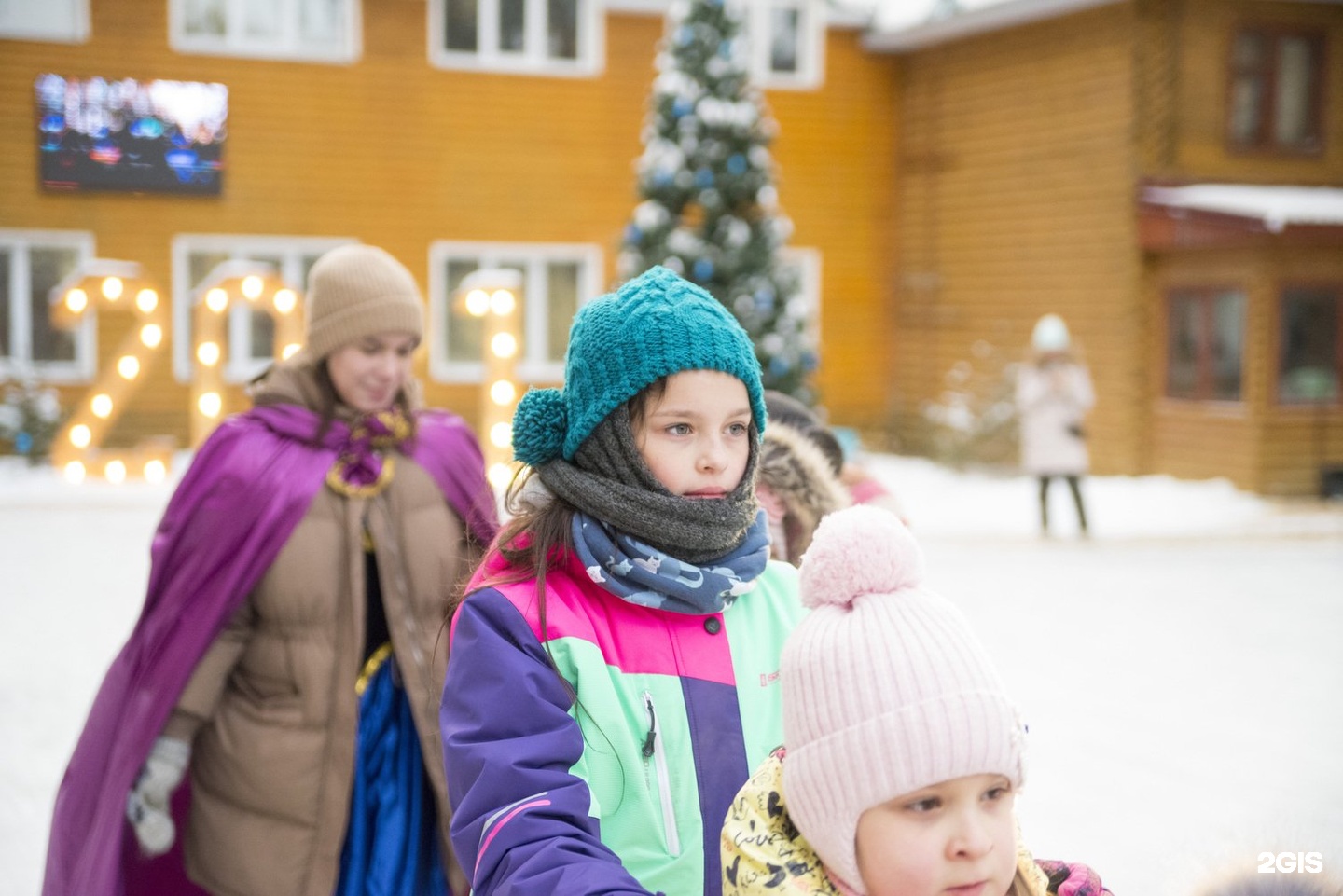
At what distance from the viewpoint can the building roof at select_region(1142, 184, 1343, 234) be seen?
14.6 metres

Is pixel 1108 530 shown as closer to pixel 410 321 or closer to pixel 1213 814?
pixel 1213 814

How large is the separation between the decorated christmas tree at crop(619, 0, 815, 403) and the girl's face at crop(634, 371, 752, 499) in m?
12.2

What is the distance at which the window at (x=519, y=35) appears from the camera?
58.4ft

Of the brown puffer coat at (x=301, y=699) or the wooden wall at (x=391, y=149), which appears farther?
the wooden wall at (x=391, y=149)

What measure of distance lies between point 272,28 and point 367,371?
15.2 m

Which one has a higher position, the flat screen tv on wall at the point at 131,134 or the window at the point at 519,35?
the window at the point at 519,35

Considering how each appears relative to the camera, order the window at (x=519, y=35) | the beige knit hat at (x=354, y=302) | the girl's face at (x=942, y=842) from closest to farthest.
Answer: the girl's face at (x=942, y=842)
the beige knit hat at (x=354, y=302)
the window at (x=519, y=35)

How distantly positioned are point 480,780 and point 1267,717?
5871 mm

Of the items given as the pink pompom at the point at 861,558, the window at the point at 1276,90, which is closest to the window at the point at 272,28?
the window at the point at 1276,90

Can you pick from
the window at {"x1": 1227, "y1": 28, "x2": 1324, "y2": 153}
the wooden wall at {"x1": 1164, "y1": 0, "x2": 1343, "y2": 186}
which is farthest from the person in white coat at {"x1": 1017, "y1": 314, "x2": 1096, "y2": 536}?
the window at {"x1": 1227, "y1": 28, "x2": 1324, "y2": 153}

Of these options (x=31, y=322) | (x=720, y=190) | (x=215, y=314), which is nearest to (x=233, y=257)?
(x=31, y=322)

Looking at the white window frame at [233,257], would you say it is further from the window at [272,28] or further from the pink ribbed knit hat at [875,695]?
the pink ribbed knit hat at [875,695]

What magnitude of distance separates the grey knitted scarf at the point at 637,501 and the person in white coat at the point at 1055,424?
11273mm

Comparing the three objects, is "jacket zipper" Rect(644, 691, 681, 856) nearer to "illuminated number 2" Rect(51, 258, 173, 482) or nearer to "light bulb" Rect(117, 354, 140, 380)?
"illuminated number 2" Rect(51, 258, 173, 482)
